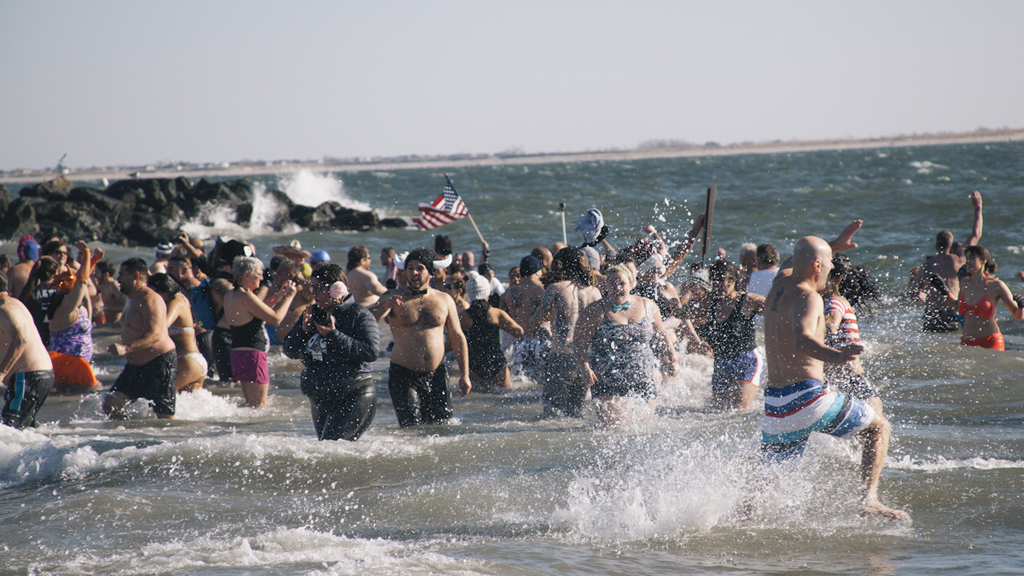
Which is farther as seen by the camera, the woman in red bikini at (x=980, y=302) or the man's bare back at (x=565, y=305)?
the woman in red bikini at (x=980, y=302)

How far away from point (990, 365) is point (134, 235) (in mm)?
28580

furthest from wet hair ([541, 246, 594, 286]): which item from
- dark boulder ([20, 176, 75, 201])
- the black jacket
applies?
dark boulder ([20, 176, 75, 201])

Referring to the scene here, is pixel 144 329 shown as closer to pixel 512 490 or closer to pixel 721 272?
pixel 512 490

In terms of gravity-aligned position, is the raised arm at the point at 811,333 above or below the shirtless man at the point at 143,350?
above

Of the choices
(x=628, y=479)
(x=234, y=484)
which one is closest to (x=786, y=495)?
(x=628, y=479)

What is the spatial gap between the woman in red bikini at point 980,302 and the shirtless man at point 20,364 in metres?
9.36

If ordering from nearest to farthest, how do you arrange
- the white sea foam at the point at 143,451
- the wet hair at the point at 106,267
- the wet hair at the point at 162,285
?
the white sea foam at the point at 143,451 → the wet hair at the point at 162,285 → the wet hair at the point at 106,267

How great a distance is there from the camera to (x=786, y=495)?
15.9ft

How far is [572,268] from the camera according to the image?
6785mm

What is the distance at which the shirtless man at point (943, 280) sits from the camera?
37.1ft

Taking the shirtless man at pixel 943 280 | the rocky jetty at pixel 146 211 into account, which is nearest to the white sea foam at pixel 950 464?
Answer: the shirtless man at pixel 943 280

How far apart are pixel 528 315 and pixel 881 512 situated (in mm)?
4311

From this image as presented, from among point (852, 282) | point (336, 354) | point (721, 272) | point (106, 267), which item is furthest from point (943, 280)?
point (106, 267)

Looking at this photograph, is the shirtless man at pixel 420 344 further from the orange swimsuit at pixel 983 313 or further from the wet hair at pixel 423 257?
the orange swimsuit at pixel 983 313
